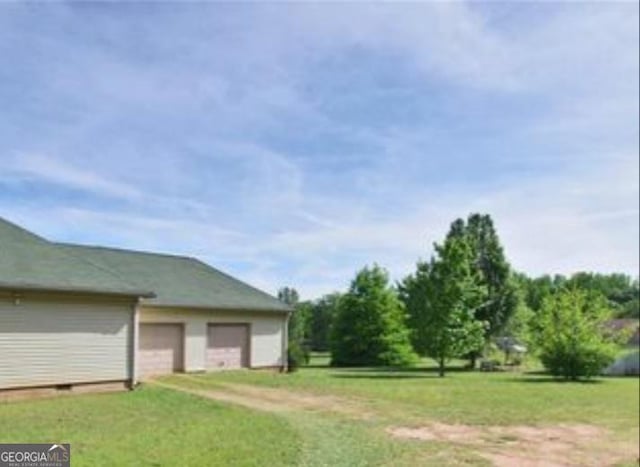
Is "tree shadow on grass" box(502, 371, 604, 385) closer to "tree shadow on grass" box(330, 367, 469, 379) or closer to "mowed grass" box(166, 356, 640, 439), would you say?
"mowed grass" box(166, 356, 640, 439)

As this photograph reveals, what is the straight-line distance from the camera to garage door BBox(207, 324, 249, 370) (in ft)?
92.6

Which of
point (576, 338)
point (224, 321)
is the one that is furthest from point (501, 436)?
point (576, 338)

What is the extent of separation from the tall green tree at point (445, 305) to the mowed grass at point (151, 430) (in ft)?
53.8

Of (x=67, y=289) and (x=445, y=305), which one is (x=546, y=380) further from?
(x=67, y=289)

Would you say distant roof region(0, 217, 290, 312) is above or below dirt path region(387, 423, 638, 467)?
above

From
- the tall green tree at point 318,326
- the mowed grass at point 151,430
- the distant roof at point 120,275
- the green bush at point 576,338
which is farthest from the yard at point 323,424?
the tall green tree at point 318,326

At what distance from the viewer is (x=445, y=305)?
107 ft

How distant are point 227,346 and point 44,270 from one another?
1175 cm

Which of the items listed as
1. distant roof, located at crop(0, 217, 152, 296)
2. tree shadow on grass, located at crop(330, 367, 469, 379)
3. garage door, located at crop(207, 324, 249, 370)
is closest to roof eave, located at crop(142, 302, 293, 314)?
garage door, located at crop(207, 324, 249, 370)

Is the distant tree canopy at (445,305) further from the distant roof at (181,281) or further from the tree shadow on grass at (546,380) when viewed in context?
the distant roof at (181,281)

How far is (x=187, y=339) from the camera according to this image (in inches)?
1064

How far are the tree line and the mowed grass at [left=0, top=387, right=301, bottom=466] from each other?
16.2m

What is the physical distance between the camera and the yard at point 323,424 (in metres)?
12.1

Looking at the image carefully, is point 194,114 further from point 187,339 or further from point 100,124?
point 187,339
